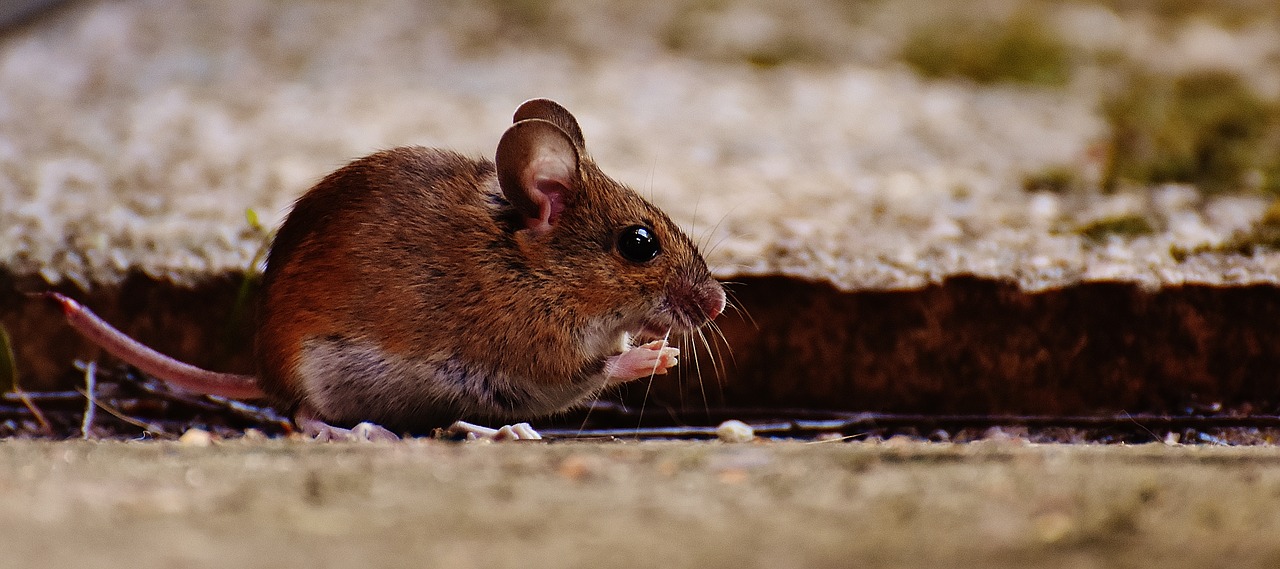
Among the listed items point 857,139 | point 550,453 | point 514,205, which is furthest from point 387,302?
point 857,139

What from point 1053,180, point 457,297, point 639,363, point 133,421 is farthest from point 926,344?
point 133,421

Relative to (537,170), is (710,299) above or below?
below

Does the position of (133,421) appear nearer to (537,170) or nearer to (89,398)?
(89,398)

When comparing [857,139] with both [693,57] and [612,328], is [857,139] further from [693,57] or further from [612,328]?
[612,328]

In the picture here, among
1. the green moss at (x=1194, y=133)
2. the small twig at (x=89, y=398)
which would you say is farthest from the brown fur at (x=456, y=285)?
the green moss at (x=1194, y=133)

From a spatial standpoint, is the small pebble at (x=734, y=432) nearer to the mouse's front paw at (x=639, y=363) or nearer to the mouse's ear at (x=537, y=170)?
the mouse's front paw at (x=639, y=363)
